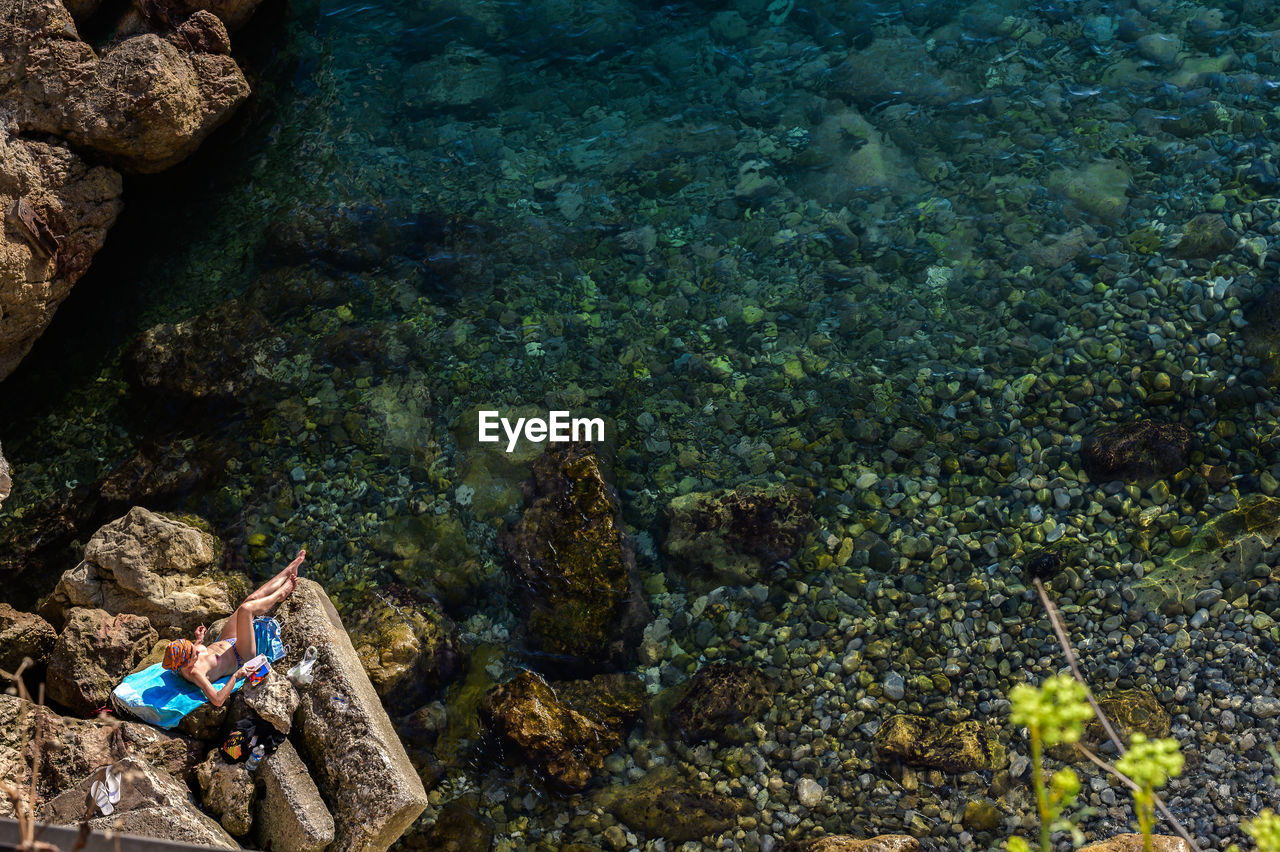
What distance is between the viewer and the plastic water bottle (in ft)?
25.7

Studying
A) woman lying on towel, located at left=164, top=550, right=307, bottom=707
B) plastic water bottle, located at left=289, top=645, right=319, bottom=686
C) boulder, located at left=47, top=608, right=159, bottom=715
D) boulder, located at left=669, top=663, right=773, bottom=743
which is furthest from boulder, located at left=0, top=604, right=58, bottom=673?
boulder, located at left=669, top=663, right=773, bottom=743

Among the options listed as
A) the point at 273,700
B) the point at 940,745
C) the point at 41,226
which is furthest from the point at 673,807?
the point at 41,226

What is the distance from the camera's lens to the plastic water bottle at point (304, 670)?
7.84 metres

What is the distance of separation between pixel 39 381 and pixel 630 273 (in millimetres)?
7295

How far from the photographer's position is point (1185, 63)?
39.6 ft

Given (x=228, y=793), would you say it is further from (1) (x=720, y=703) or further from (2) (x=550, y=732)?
(1) (x=720, y=703)

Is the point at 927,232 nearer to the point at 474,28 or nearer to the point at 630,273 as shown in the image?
the point at 630,273

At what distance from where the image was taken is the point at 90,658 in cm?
807

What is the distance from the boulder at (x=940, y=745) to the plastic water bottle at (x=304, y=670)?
4.85m

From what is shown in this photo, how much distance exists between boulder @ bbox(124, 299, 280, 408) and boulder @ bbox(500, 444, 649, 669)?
376cm

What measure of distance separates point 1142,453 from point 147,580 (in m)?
9.41

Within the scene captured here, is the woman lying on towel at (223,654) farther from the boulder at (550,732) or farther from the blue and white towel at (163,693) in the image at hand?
the boulder at (550,732)

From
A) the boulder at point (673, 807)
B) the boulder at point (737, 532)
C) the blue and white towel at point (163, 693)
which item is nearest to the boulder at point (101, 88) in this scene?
the blue and white towel at point (163, 693)

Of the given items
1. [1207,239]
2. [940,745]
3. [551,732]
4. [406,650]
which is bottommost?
[551,732]
